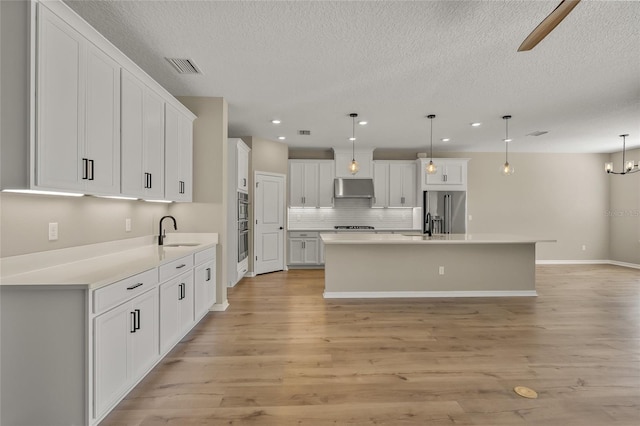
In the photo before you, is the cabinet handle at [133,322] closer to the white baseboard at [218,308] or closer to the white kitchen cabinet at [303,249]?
the white baseboard at [218,308]

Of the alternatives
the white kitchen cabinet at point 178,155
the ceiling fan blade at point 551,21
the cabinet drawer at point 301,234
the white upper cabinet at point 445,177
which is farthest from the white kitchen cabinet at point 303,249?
the ceiling fan blade at point 551,21

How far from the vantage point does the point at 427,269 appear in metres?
4.70

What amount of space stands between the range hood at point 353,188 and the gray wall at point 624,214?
19.7ft

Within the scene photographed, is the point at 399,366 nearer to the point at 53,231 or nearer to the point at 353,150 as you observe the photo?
the point at 53,231

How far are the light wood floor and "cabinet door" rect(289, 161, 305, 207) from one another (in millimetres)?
3114

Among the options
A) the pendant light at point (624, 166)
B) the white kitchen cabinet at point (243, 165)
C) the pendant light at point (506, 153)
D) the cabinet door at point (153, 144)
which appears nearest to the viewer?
the cabinet door at point (153, 144)

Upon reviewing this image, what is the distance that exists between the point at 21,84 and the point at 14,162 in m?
0.44

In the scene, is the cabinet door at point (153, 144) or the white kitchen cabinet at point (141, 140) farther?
the cabinet door at point (153, 144)

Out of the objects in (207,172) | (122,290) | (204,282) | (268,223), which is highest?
(207,172)

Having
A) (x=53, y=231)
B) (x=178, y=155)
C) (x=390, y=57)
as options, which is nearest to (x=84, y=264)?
(x=53, y=231)

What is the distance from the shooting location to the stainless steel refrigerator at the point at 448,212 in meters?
6.99

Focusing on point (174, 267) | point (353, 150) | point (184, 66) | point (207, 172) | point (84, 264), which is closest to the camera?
point (84, 264)

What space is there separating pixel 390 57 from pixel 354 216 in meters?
4.72

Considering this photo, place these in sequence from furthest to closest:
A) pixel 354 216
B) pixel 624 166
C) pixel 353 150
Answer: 1. pixel 354 216
2. pixel 353 150
3. pixel 624 166
